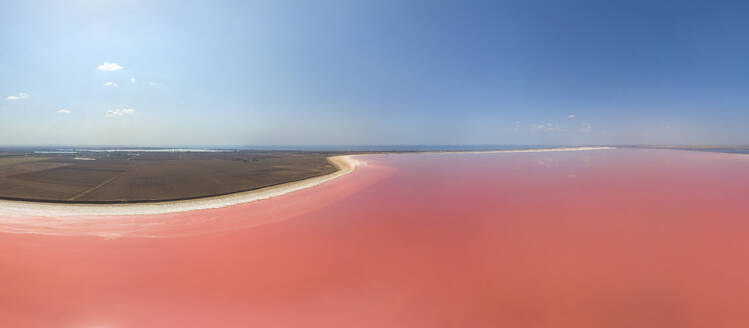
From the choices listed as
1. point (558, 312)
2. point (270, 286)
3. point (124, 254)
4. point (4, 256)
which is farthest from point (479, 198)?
point (4, 256)

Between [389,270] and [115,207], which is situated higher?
[115,207]

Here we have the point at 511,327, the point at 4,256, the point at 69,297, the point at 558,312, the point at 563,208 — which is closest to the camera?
the point at 511,327

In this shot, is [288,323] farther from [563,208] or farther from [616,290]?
[563,208]

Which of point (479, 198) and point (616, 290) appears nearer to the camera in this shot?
point (616, 290)

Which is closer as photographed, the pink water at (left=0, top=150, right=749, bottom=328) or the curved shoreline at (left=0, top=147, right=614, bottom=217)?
the pink water at (left=0, top=150, right=749, bottom=328)

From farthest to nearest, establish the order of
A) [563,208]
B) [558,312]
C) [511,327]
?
[563,208]
[558,312]
[511,327]

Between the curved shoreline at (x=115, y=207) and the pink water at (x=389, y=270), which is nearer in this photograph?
the pink water at (x=389, y=270)
